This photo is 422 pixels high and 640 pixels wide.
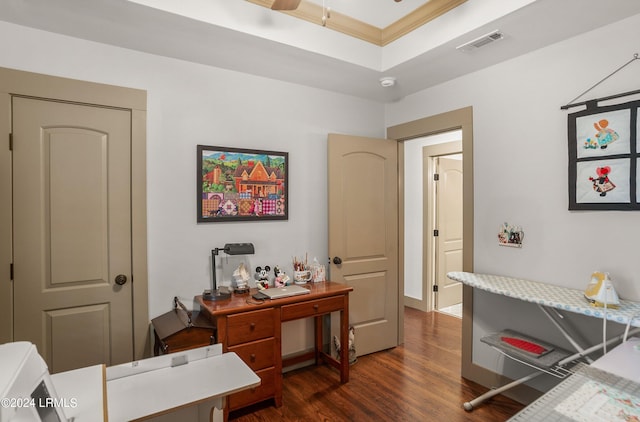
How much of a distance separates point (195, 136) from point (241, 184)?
49 cm

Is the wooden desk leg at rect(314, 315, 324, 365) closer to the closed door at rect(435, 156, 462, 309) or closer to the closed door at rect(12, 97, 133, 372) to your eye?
the closed door at rect(12, 97, 133, 372)

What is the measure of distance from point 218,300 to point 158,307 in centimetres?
45

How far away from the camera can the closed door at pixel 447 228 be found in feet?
15.3

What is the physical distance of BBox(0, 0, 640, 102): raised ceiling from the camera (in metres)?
1.93

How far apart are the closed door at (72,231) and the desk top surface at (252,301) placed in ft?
1.94

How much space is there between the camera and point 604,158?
2092 mm

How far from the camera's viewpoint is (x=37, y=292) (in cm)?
213

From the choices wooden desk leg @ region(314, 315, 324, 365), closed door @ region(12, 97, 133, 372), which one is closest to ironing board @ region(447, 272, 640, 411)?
wooden desk leg @ region(314, 315, 324, 365)

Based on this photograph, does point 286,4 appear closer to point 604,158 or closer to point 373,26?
point 373,26

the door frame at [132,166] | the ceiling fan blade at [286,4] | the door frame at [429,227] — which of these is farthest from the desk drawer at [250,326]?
the door frame at [429,227]

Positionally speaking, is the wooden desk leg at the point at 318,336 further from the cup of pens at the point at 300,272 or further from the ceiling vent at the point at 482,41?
the ceiling vent at the point at 482,41

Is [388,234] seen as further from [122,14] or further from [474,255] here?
[122,14]

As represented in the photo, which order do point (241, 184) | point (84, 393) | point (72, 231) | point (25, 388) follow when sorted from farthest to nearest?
point (241, 184)
point (72, 231)
point (84, 393)
point (25, 388)

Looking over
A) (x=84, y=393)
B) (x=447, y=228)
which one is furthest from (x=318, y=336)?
(x=447, y=228)
